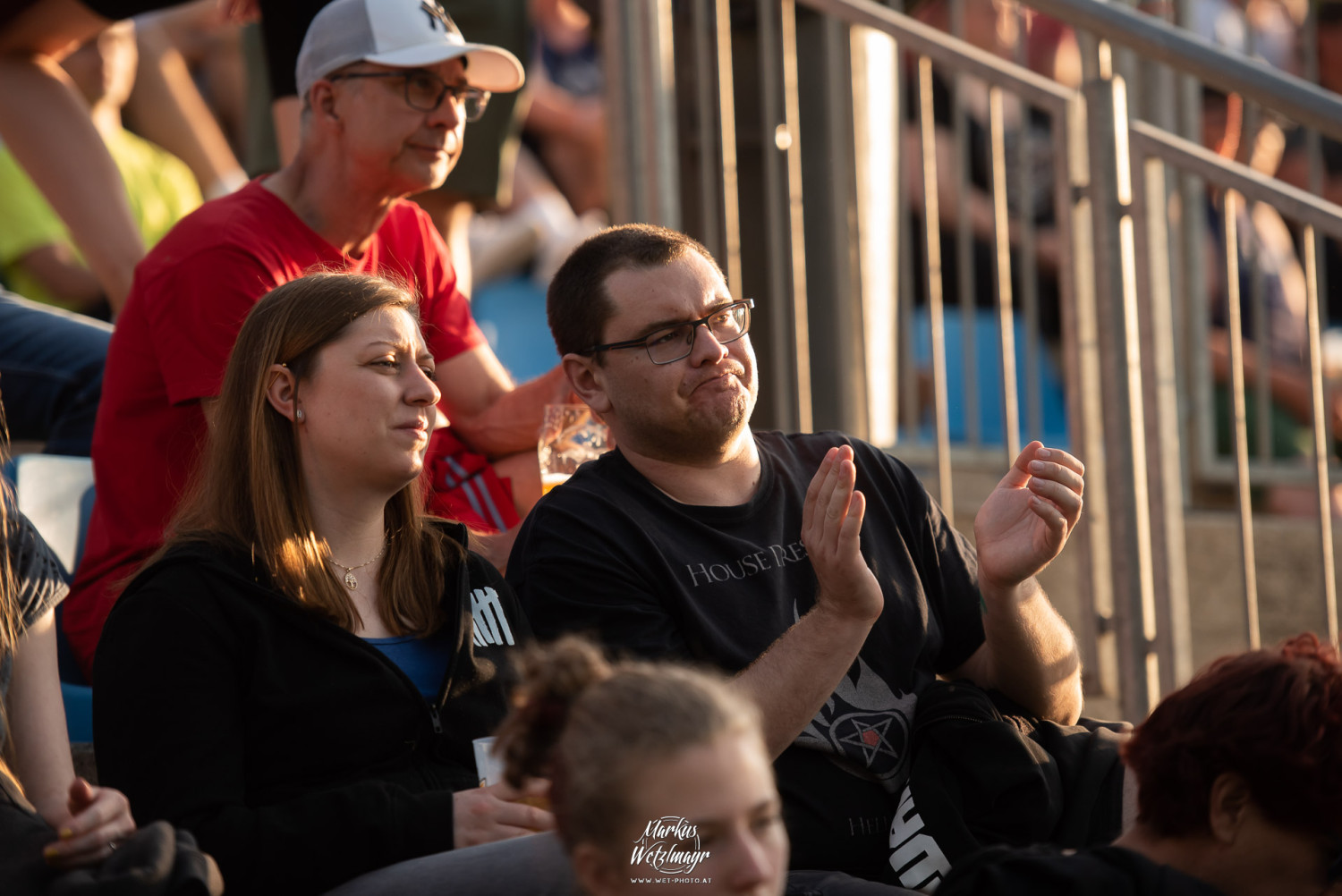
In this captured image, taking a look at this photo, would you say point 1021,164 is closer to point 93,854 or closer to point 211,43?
point 93,854

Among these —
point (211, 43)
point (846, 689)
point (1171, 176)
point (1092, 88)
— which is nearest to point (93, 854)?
point (846, 689)

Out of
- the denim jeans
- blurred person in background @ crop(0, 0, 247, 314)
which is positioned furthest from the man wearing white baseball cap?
blurred person in background @ crop(0, 0, 247, 314)

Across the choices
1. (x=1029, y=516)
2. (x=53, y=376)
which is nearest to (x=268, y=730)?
(x=1029, y=516)

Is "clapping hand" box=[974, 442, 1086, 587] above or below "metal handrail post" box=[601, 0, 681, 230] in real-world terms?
below

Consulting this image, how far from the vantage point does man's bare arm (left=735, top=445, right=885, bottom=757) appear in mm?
2230

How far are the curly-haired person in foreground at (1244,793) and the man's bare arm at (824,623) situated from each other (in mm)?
406

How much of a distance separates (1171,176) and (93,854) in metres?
3.72

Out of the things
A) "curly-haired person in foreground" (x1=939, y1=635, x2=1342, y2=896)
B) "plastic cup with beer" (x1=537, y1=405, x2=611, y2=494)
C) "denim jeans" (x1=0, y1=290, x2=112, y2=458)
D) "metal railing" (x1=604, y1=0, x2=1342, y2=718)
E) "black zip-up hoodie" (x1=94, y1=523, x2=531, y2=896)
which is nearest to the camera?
"curly-haired person in foreground" (x1=939, y1=635, x2=1342, y2=896)

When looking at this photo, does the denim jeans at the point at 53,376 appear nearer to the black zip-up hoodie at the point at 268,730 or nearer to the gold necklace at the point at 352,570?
the gold necklace at the point at 352,570

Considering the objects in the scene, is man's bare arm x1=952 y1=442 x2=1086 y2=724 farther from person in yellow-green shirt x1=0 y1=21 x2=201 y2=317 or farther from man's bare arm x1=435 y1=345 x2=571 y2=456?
person in yellow-green shirt x1=0 y1=21 x2=201 y2=317

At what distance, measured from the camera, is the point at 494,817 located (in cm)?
207

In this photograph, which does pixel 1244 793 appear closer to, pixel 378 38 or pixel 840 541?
pixel 840 541

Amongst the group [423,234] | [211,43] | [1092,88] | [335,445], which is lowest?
[335,445]

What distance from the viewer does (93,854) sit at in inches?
71.0
